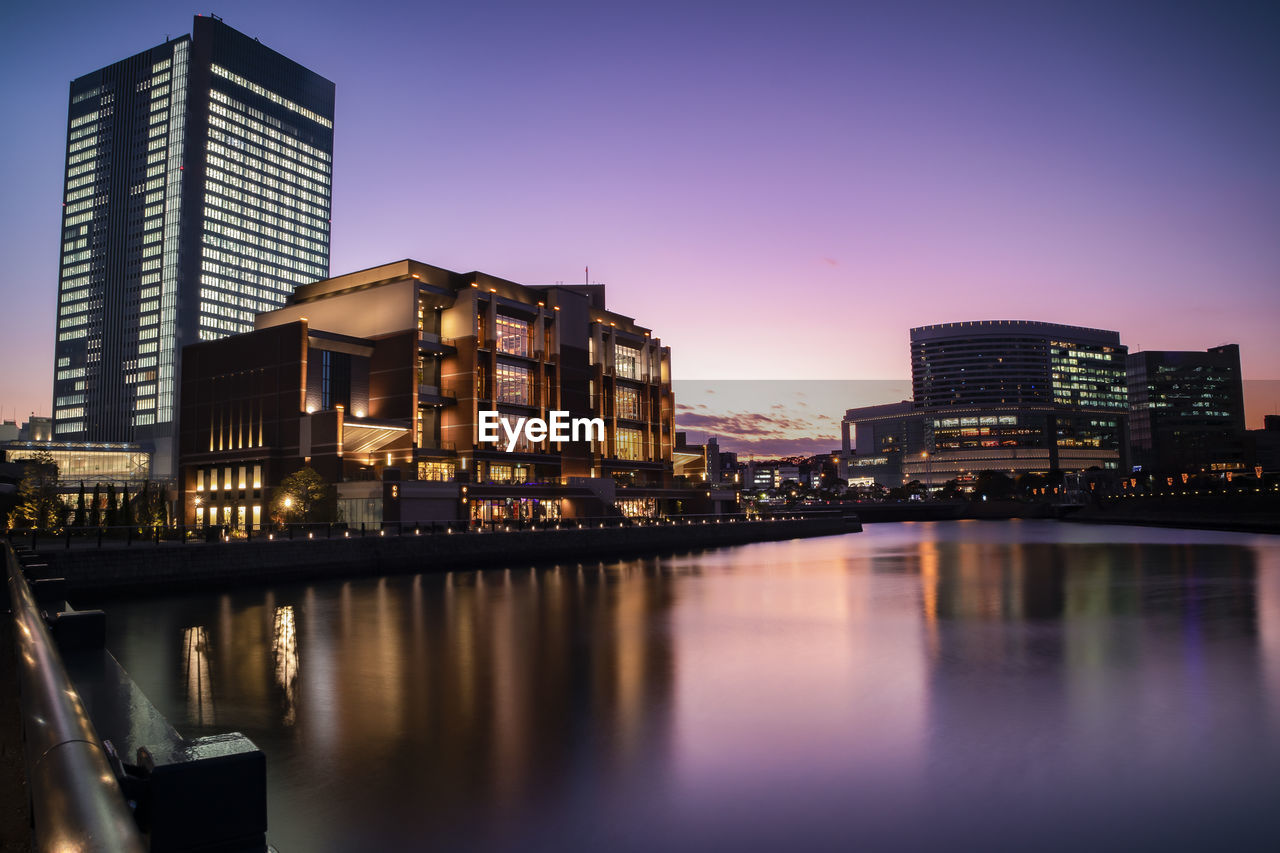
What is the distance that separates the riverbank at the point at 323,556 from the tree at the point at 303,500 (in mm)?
17260

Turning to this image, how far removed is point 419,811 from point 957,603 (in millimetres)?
30595

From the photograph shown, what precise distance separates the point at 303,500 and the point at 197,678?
167 ft

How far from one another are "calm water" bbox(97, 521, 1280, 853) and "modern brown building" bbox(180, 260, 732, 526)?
4431cm

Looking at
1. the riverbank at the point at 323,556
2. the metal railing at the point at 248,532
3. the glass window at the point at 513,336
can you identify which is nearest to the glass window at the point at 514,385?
the glass window at the point at 513,336

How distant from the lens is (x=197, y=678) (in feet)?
67.8

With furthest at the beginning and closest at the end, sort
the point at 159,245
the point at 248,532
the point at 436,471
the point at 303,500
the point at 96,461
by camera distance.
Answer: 1. the point at 159,245
2. the point at 96,461
3. the point at 436,471
4. the point at 303,500
5. the point at 248,532

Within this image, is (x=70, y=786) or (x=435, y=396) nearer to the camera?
(x=70, y=786)

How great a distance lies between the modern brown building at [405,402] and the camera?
79.6 metres

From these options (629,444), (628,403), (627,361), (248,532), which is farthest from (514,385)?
(248,532)

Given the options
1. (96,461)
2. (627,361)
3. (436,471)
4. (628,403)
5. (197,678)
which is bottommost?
(197,678)

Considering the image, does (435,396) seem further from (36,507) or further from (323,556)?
(323,556)

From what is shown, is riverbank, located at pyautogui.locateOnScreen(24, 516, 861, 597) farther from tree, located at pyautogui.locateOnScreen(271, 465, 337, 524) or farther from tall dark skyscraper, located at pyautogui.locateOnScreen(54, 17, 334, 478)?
tall dark skyscraper, located at pyautogui.locateOnScreen(54, 17, 334, 478)

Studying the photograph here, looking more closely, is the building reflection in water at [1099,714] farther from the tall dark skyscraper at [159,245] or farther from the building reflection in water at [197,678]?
the tall dark skyscraper at [159,245]

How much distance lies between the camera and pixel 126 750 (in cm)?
669
